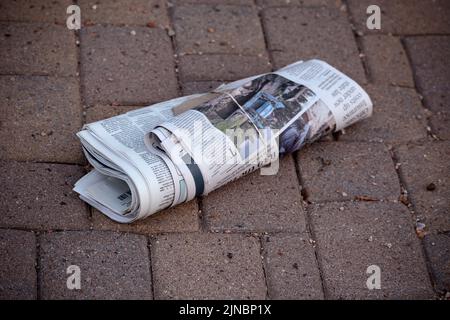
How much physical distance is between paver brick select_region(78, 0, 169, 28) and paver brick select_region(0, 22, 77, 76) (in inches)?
4.8

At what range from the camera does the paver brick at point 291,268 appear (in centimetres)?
161

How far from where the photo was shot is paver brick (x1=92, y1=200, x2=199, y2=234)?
5.47 ft

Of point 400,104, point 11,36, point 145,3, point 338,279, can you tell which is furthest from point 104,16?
point 338,279

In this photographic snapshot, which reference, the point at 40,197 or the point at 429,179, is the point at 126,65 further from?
the point at 429,179

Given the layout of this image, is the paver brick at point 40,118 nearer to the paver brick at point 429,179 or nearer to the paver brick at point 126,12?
the paver brick at point 126,12

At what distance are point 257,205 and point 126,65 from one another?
66cm

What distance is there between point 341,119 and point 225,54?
494mm

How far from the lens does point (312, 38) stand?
2307 mm

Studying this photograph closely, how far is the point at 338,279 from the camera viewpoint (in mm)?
1644

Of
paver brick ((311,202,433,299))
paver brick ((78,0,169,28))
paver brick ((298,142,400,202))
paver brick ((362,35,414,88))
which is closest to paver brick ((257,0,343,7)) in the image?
paver brick ((362,35,414,88))

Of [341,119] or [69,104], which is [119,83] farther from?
[341,119]

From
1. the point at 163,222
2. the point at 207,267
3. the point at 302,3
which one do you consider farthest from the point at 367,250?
the point at 302,3

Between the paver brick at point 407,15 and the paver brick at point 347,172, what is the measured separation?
0.60 m

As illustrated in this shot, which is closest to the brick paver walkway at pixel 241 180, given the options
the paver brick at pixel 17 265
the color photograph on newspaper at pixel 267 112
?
the paver brick at pixel 17 265
